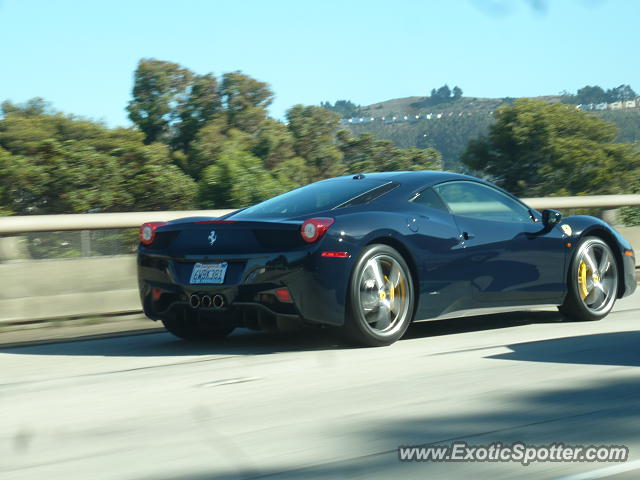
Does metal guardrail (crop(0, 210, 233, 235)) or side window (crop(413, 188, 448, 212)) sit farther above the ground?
side window (crop(413, 188, 448, 212))

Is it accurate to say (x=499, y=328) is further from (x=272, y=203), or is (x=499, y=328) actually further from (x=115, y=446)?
(x=115, y=446)

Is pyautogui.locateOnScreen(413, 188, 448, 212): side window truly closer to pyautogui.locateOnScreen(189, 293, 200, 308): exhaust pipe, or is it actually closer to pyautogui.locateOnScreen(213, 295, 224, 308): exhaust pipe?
pyautogui.locateOnScreen(213, 295, 224, 308): exhaust pipe

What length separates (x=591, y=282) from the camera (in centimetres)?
884

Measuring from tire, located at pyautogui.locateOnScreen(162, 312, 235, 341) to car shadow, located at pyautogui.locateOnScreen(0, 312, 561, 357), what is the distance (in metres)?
0.06

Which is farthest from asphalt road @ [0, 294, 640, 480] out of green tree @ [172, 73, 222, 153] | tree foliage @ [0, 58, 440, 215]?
green tree @ [172, 73, 222, 153]

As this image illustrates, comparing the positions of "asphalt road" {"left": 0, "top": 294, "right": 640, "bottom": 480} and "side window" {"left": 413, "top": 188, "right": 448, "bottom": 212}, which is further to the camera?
"side window" {"left": 413, "top": 188, "right": 448, "bottom": 212}

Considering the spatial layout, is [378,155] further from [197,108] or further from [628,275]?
[628,275]

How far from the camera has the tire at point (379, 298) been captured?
7.09m

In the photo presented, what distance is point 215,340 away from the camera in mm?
8094

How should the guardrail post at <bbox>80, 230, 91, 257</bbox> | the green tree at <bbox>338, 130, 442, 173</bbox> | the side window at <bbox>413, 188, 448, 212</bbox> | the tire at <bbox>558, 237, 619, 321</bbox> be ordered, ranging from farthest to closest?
the green tree at <bbox>338, 130, 442, 173</bbox>
the guardrail post at <bbox>80, 230, 91, 257</bbox>
the tire at <bbox>558, 237, 619, 321</bbox>
the side window at <bbox>413, 188, 448, 212</bbox>

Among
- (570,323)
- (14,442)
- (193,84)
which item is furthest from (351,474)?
(193,84)

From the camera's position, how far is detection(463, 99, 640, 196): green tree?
69062 mm

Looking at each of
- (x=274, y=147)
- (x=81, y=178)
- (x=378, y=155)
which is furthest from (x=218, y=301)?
(x=378, y=155)

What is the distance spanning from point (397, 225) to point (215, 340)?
1758mm
